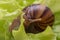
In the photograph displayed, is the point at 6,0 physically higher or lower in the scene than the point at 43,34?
higher

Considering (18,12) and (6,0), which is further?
(6,0)

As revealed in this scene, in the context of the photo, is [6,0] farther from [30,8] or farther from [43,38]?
[43,38]

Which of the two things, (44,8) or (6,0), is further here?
(6,0)

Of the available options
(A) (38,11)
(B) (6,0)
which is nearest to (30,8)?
(A) (38,11)

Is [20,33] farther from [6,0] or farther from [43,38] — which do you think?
[6,0]
